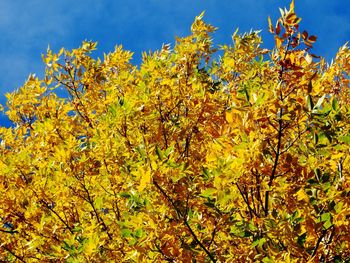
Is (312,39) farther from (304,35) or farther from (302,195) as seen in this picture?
(302,195)

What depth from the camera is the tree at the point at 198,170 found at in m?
3.96

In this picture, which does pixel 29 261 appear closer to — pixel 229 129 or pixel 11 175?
pixel 11 175

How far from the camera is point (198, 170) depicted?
5543 mm

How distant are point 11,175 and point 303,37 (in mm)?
3934

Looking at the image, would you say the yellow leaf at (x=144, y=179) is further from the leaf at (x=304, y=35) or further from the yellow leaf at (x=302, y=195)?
the leaf at (x=304, y=35)

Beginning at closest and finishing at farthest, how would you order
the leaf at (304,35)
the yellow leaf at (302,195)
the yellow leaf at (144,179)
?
the yellow leaf at (144,179), the yellow leaf at (302,195), the leaf at (304,35)

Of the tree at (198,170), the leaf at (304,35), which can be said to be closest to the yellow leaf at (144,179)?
the tree at (198,170)

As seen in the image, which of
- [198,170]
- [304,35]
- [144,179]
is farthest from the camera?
[198,170]

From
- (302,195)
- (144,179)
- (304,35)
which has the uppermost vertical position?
(304,35)

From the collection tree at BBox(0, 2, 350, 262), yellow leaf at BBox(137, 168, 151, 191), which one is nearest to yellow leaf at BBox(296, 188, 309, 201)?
tree at BBox(0, 2, 350, 262)

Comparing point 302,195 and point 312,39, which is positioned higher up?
point 312,39

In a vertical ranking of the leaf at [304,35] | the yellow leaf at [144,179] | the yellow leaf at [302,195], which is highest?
the leaf at [304,35]

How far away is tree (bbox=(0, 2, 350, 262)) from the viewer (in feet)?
13.0

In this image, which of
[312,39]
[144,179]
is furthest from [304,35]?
[144,179]
